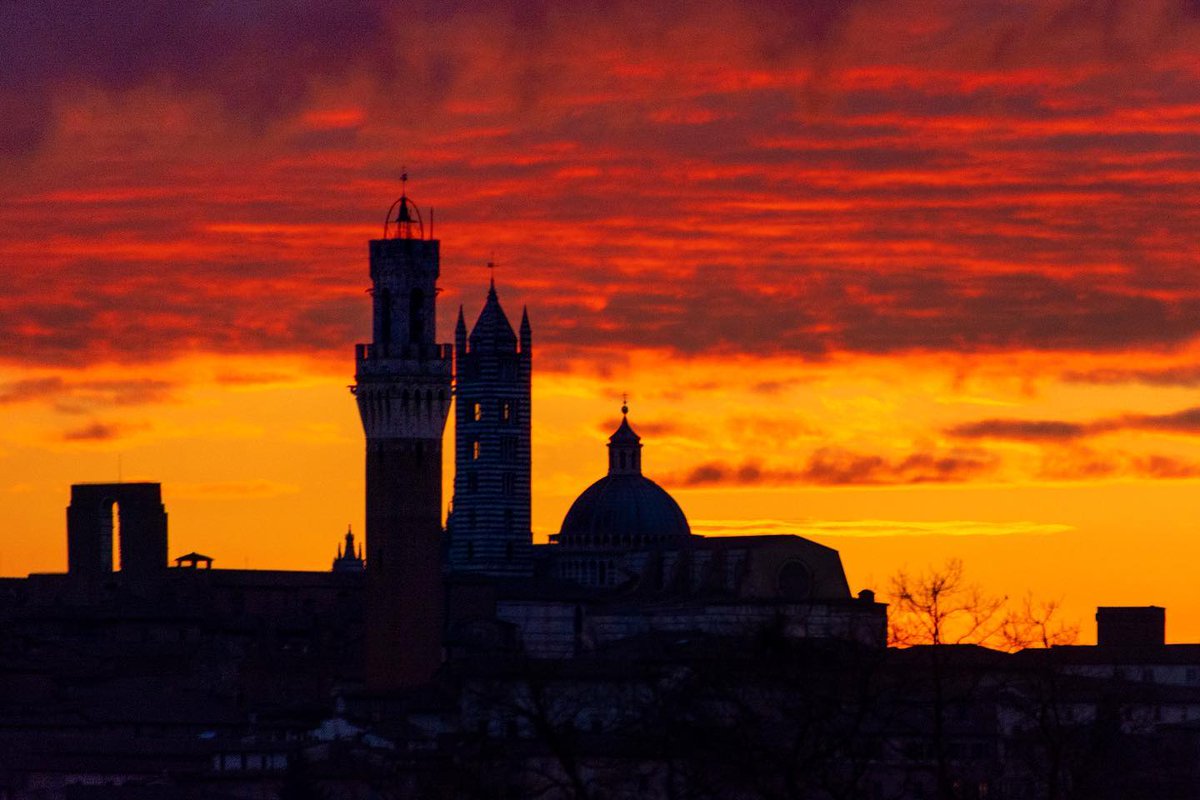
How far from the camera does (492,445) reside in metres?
128

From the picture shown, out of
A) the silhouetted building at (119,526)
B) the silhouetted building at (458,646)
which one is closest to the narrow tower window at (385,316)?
the silhouetted building at (458,646)

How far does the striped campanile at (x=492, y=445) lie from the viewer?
412ft

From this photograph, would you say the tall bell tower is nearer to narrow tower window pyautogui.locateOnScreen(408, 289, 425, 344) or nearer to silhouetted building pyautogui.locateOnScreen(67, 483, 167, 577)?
narrow tower window pyautogui.locateOnScreen(408, 289, 425, 344)

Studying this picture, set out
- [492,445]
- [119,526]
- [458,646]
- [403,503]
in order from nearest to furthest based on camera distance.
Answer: [403,503]
[458,646]
[119,526]
[492,445]

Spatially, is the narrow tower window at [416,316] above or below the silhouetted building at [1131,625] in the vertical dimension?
above

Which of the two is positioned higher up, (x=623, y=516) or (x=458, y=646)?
(x=623, y=516)

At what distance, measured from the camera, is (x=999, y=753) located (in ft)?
251

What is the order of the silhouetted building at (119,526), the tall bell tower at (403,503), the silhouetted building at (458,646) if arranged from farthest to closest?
the silhouetted building at (119,526) < the tall bell tower at (403,503) < the silhouetted building at (458,646)

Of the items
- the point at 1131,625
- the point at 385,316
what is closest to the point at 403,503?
the point at 385,316

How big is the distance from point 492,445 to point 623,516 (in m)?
6.95

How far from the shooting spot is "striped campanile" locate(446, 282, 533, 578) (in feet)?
412

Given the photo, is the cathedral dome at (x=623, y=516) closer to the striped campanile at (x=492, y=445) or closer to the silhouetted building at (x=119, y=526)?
the striped campanile at (x=492, y=445)

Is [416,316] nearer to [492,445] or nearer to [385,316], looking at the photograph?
[385,316]

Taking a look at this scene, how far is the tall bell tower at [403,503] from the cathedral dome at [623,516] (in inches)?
956
